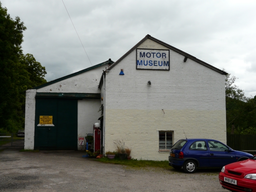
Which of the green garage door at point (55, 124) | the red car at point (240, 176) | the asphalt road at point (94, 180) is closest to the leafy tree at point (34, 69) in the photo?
the green garage door at point (55, 124)

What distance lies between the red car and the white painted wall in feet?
28.9

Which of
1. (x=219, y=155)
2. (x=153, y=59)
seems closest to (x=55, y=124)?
(x=153, y=59)

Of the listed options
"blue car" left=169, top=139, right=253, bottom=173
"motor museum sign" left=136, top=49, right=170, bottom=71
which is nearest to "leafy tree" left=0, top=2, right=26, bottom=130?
"motor museum sign" left=136, top=49, right=170, bottom=71

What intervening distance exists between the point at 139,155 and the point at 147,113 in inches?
98.6

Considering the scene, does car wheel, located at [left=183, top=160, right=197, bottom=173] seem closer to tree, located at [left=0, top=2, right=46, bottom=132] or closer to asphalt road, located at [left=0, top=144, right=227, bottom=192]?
asphalt road, located at [left=0, top=144, right=227, bottom=192]

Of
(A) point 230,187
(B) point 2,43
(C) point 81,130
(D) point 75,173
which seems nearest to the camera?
(A) point 230,187

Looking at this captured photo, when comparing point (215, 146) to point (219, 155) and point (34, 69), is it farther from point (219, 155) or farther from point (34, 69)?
point (34, 69)

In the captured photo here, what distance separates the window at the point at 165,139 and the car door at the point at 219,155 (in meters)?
4.56

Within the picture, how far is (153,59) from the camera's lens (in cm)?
1709

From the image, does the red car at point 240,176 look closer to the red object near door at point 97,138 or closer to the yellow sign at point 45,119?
the red object near door at point 97,138

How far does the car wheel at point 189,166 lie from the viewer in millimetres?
11871

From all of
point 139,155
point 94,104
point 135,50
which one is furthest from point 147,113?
point 94,104

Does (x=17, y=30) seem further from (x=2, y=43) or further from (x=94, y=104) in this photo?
(x=94, y=104)

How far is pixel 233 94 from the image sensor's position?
30.8 metres
